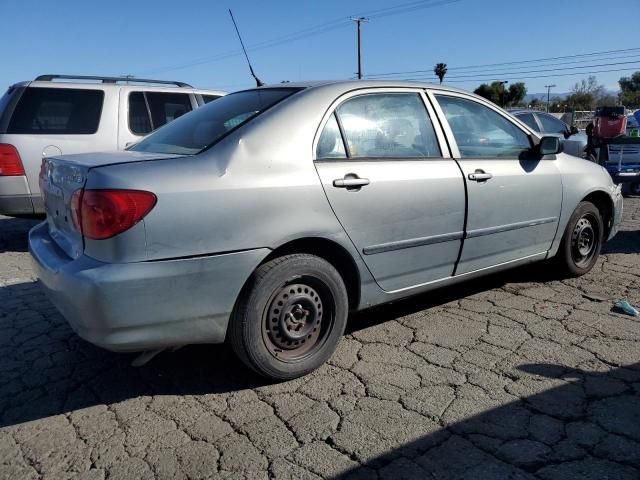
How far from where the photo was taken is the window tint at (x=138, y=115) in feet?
22.0

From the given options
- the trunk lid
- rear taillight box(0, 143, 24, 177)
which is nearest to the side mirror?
the trunk lid

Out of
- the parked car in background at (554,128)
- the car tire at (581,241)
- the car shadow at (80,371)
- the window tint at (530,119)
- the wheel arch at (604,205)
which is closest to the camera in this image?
the car shadow at (80,371)

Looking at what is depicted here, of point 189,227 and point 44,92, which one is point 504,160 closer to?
point 189,227

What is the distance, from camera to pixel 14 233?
24.6ft

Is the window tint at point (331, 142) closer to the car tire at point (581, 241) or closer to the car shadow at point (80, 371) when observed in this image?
the car shadow at point (80, 371)

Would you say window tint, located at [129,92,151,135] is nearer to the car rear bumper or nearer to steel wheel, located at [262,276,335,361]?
the car rear bumper

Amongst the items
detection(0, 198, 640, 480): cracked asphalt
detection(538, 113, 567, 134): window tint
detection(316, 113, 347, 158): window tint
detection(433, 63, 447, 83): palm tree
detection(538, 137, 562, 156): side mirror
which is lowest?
detection(0, 198, 640, 480): cracked asphalt

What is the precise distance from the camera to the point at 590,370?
3010 mm

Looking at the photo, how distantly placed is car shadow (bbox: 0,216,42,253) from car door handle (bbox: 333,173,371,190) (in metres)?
4.62

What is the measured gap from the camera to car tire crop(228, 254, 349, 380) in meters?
2.71

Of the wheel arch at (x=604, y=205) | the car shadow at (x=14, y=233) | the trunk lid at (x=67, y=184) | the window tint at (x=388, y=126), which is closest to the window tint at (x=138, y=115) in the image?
the car shadow at (x=14, y=233)

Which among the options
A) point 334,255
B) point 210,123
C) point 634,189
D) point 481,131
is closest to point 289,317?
point 334,255

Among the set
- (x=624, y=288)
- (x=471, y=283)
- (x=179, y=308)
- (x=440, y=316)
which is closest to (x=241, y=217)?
(x=179, y=308)

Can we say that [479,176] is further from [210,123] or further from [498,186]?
[210,123]
